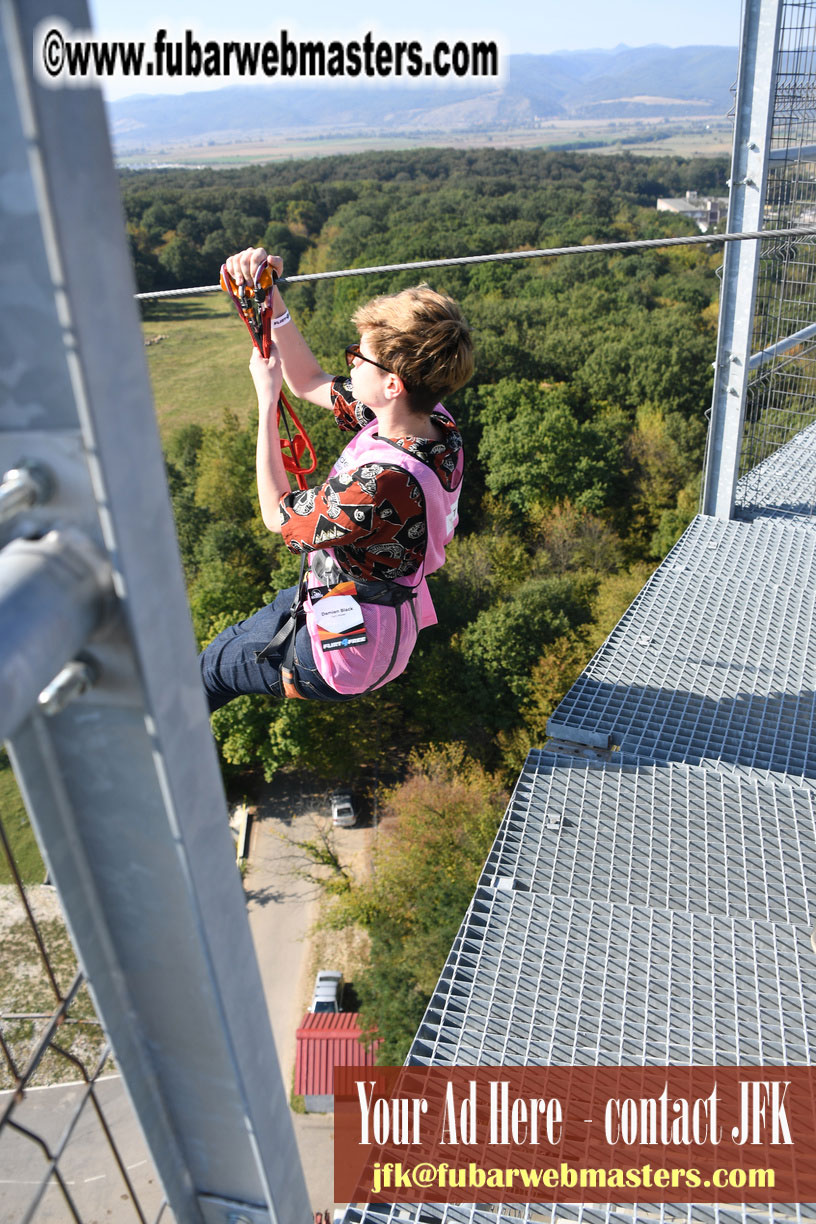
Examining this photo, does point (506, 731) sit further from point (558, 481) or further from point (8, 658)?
point (8, 658)

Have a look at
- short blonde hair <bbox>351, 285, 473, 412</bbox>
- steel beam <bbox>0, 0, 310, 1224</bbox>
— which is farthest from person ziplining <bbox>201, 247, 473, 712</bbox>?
steel beam <bbox>0, 0, 310, 1224</bbox>

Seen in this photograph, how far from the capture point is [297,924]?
1889 cm

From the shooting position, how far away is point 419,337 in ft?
9.96

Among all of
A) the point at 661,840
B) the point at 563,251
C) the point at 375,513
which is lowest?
the point at 661,840

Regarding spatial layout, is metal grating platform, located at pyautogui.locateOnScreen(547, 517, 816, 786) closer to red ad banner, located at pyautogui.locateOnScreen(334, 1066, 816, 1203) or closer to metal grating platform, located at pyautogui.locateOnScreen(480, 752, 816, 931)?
metal grating platform, located at pyautogui.locateOnScreen(480, 752, 816, 931)

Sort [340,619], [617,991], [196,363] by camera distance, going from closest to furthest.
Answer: [340,619]
[617,991]
[196,363]

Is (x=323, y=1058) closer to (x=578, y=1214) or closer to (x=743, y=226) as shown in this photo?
(x=578, y=1214)

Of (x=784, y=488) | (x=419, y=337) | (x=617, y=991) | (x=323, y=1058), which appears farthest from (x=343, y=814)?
(x=419, y=337)

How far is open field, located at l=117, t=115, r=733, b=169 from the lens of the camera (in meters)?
118

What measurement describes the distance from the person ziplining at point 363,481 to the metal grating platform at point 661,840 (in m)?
4.76

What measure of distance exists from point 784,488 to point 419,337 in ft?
36.1

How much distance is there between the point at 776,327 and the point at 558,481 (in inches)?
653

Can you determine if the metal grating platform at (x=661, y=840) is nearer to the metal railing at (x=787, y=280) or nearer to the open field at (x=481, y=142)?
the metal railing at (x=787, y=280)

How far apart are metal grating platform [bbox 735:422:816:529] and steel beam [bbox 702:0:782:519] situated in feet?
2.21
